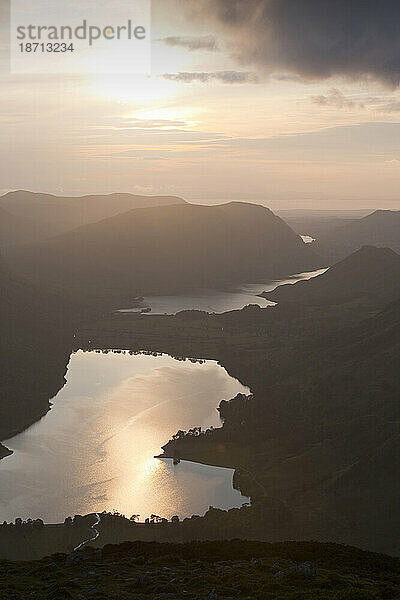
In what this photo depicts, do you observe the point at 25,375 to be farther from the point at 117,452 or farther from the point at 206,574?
the point at 206,574

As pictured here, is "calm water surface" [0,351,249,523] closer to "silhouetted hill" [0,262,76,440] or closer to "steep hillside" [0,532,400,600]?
"silhouetted hill" [0,262,76,440]

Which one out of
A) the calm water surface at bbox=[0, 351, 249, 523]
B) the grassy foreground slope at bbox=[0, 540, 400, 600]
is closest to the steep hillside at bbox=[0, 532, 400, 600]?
the grassy foreground slope at bbox=[0, 540, 400, 600]

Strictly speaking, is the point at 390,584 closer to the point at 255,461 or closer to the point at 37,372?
the point at 255,461

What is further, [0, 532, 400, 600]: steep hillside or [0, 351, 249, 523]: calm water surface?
[0, 351, 249, 523]: calm water surface

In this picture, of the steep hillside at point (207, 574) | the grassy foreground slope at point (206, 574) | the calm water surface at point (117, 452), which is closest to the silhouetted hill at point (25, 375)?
the calm water surface at point (117, 452)

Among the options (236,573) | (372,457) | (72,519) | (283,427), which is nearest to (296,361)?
(283,427)

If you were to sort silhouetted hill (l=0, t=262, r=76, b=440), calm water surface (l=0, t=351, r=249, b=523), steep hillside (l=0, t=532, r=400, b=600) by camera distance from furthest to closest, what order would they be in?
silhouetted hill (l=0, t=262, r=76, b=440)
calm water surface (l=0, t=351, r=249, b=523)
steep hillside (l=0, t=532, r=400, b=600)
